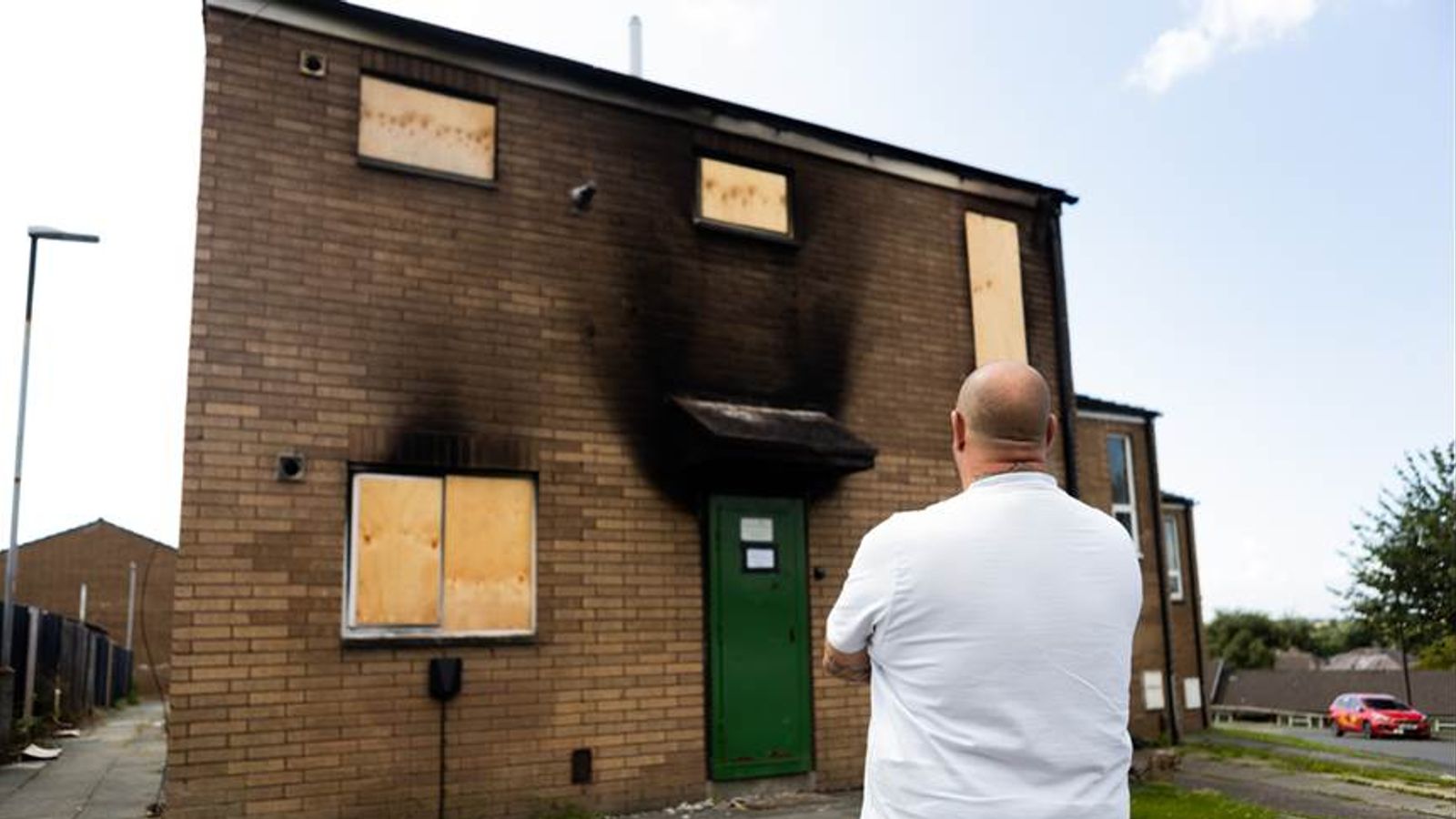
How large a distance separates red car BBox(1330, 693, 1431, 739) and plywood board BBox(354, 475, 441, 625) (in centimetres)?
2581

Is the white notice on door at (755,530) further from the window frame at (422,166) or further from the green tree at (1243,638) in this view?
the green tree at (1243,638)

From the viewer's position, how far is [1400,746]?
75.3 ft

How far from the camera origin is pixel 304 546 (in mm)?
7406

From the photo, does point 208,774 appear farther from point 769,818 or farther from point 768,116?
point 768,116

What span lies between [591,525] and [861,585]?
668 cm

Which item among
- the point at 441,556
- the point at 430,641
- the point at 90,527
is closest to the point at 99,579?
the point at 90,527

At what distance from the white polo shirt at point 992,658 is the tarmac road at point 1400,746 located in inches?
680

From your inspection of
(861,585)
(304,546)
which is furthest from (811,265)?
(861,585)

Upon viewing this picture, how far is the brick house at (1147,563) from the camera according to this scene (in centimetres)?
1700

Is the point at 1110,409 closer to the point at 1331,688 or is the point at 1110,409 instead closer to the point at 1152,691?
the point at 1152,691

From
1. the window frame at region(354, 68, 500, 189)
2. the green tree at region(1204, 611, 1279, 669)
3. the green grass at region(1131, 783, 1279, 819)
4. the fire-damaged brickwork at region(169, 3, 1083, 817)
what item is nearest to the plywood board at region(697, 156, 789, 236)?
the fire-damaged brickwork at region(169, 3, 1083, 817)

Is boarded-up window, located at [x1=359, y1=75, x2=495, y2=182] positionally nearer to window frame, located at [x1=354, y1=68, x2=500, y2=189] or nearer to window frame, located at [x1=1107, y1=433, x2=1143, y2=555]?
window frame, located at [x1=354, y1=68, x2=500, y2=189]

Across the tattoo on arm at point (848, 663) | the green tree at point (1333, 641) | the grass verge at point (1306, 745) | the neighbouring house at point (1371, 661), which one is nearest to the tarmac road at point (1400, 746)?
the grass verge at point (1306, 745)

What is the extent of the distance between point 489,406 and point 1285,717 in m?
34.1
